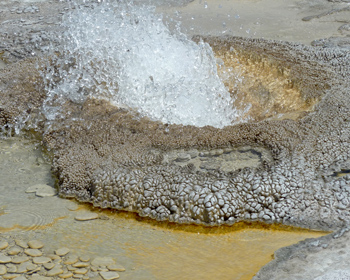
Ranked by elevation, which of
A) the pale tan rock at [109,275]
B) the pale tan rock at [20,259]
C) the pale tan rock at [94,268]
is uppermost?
the pale tan rock at [20,259]

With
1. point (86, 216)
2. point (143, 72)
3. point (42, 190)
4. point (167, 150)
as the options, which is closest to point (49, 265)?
point (86, 216)

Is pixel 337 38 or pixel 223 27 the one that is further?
pixel 223 27

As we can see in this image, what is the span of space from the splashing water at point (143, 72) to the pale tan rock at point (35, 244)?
1261 millimetres

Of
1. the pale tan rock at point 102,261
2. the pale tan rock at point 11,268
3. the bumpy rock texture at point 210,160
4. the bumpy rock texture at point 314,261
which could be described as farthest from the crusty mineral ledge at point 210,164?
the pale tan rock at point 11,268

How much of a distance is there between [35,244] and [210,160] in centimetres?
108

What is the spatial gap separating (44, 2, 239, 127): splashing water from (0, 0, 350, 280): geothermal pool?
11 millimetres

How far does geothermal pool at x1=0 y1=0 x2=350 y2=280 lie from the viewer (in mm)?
2037

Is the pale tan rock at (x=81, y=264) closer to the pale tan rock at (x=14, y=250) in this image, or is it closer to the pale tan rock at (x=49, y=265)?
the pale tan rock at (x=49, y=265)

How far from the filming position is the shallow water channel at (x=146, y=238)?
1.86m

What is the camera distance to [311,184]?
7.50 feet

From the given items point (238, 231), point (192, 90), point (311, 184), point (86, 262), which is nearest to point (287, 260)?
point (238, 231)

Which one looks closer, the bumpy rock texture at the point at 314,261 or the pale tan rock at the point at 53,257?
the bumpy rock texture at the point at 314,261

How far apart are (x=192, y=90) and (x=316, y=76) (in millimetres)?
948

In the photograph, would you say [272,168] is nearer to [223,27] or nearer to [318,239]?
[318,239]
